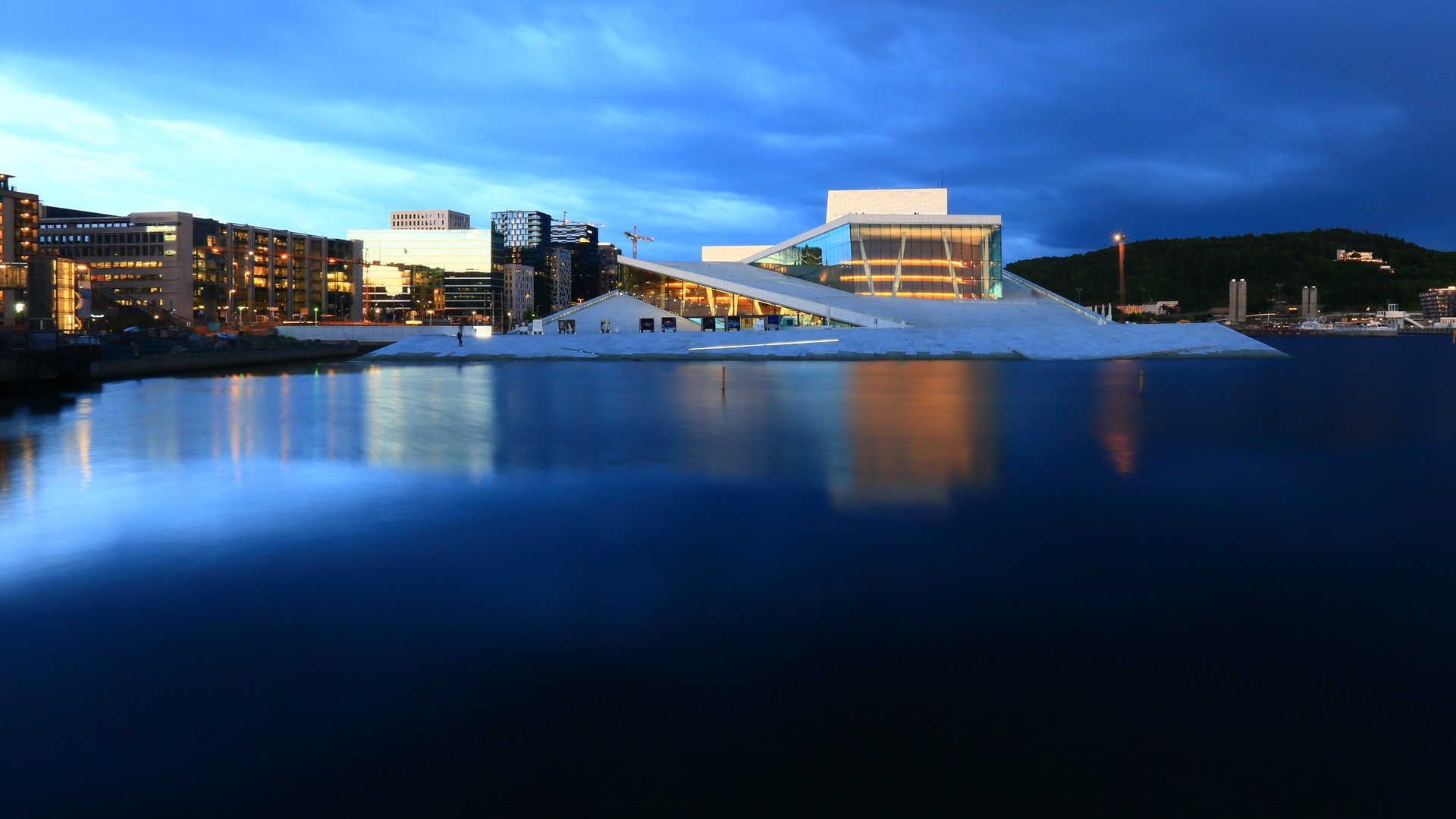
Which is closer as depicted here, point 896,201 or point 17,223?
point 896,201

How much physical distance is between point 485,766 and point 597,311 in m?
75.4

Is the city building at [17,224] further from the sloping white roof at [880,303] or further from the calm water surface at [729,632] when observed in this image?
the calm water surface at [729,632]

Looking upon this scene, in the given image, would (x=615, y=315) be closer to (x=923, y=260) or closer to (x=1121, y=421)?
(x=923, y=260)

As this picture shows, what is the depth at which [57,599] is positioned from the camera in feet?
23.5

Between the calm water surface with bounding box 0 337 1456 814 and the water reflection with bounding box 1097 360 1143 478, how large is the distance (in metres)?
0.37

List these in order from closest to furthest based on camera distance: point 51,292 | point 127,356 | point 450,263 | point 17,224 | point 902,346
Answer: point 127,356 < point 902,346 < point 51,292 < point 17,224 < point 450,263

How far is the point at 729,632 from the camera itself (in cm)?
622

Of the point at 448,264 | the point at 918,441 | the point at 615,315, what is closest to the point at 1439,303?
the point at 615,315

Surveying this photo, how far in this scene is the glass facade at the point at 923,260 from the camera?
71.7 metres

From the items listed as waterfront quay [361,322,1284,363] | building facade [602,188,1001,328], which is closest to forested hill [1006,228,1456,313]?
building facade [602,188,1001,328]

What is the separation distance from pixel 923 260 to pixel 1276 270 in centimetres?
14623

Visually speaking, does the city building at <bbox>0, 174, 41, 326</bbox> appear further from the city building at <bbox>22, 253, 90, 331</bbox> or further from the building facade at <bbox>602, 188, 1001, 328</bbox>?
the building facade at <bbox>602, 188, 1001, 328</bbox>

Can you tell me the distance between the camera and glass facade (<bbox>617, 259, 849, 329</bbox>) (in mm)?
66250

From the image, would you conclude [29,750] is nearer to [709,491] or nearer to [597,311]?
[709,491]
